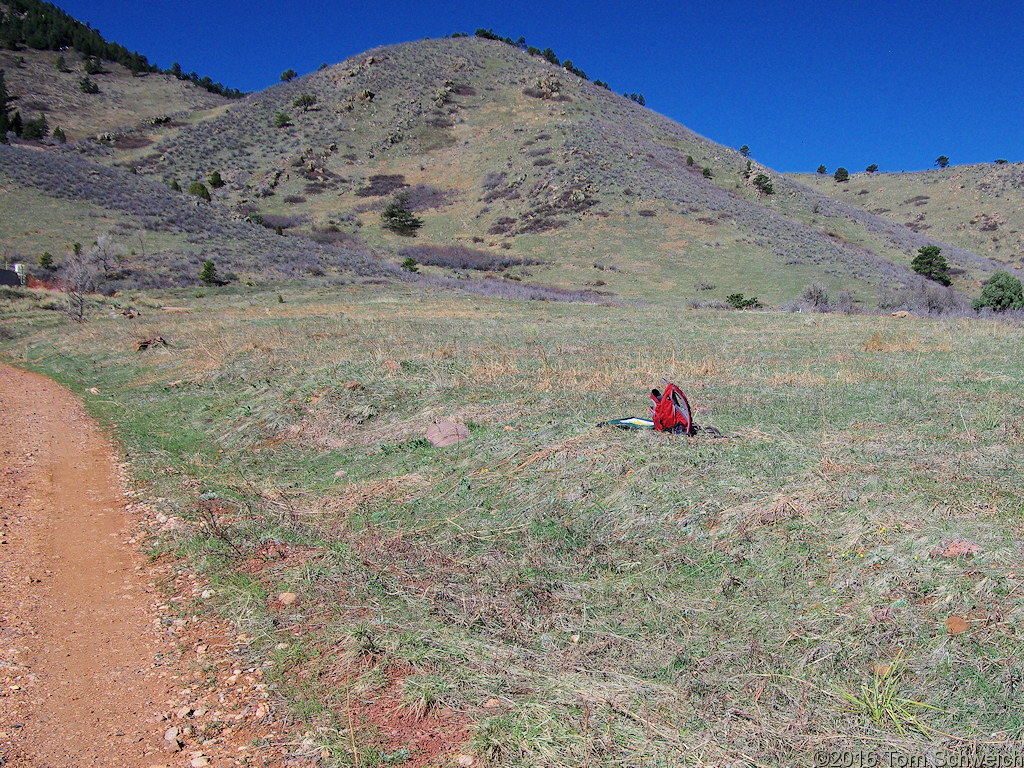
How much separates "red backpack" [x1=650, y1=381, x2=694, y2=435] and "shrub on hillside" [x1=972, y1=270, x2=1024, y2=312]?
1063 inches

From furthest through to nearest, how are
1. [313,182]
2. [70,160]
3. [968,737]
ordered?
1. [313,182]
2. [70,160]
3. [968,737]

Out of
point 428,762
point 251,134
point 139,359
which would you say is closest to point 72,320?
point 139,359

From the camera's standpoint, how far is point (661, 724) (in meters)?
3.04

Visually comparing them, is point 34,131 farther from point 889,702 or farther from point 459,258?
point 889,702

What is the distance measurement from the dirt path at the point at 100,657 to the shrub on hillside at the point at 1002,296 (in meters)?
31.8

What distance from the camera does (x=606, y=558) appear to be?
15.0 feet

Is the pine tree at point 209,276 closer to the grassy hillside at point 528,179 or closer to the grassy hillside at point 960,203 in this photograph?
the grassy hillside at point 528,179

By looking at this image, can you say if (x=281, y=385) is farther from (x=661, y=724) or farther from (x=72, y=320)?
(x=72, y=320)

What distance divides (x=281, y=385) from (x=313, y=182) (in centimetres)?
6112

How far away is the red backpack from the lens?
21.5 ft

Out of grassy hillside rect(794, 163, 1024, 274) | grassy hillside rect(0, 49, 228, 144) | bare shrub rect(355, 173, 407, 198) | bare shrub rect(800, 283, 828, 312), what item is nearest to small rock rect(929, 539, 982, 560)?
bare shrub rect(800, 283, 828, 312)

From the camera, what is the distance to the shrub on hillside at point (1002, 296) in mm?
26297

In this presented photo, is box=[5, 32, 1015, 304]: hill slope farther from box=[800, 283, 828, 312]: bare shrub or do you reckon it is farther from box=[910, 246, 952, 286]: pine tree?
box=[800, 283, 828, 312]: bare shrub

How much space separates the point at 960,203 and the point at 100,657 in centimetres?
9442
